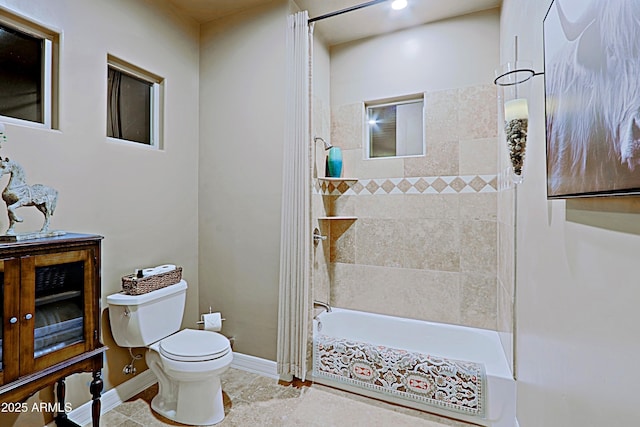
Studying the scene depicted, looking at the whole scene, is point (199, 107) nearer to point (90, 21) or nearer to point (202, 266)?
point (90, 21)

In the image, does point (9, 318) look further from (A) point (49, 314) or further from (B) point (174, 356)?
(B) point (174, 356)

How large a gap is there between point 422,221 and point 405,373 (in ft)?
4.10

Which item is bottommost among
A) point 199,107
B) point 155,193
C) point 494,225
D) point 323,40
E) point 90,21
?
point 494,225

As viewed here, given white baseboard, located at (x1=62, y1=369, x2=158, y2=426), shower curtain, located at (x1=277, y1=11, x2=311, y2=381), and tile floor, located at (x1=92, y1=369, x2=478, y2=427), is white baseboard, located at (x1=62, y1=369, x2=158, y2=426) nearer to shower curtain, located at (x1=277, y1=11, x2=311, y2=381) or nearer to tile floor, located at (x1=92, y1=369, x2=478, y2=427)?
tile floor, located at (x1=92, y1=369, x2=478, y2=427)

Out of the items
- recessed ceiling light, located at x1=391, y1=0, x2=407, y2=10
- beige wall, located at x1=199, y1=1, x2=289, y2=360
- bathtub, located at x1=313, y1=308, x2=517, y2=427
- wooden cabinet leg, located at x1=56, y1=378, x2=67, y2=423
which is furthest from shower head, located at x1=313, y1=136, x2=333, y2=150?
wooden cabinet leg, located at x1=56, y1=378, x2=67, y2=423

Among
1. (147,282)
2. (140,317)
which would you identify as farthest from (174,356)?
(147,282)

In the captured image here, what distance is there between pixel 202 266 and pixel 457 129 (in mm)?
2428

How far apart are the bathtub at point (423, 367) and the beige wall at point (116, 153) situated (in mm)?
1301

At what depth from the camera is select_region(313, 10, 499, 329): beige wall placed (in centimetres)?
270

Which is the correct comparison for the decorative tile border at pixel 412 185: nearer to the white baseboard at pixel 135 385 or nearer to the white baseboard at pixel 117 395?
the white baseboard at pixel 135 385

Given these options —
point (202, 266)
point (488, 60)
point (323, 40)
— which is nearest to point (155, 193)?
point (202, 266)

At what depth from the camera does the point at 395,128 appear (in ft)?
10.2

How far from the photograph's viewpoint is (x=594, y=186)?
2.59 feet

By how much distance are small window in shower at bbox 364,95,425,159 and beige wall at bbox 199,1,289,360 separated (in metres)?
1.03
